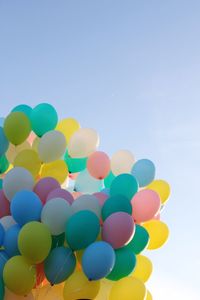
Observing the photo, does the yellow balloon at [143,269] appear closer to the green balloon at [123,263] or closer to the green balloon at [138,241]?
the green balloon at [138,241]

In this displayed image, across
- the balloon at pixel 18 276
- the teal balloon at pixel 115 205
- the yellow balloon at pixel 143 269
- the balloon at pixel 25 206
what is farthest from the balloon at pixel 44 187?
the yellow balloon at pixel 143 269

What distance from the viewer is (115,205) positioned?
4.40 meters

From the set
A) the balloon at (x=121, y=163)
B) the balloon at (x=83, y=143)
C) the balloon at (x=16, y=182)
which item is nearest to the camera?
the balloon at (x=16, y=182)

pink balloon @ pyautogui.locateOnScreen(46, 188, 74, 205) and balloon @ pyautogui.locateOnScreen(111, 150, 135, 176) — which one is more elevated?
balloon @ pyautogui.locateOnScreen(111, 150, 135, 176)

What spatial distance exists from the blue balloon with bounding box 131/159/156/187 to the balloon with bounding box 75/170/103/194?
1.63 ft

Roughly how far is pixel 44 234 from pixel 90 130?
67.5 inches

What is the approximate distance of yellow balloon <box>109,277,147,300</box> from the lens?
427cm

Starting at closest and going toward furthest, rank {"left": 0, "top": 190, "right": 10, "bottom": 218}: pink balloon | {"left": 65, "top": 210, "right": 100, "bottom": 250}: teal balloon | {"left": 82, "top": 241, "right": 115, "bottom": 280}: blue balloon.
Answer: {"left": 82, "top": 241, "right": 115, "bottom": 280}: blue balloon, {"left": 65, "top": 210, "right": 100, "bottom": 250}: teal balloon, {"left": 0, "top": 190, "right": 10, "bottom": 218}: pink balloon

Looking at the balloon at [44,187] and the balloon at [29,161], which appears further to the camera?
the balloon at [29,161]

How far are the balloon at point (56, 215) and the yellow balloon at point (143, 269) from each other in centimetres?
114

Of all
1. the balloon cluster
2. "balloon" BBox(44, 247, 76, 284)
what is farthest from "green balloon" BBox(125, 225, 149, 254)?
"balloon" BBox(44, 247, 76, 284)

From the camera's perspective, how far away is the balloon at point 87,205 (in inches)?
173

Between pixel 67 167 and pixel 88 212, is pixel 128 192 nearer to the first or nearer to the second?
pixel 88 212

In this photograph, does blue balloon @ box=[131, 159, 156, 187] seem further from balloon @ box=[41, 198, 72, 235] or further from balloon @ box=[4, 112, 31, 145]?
balloon @ box=[4, 112, 31, 145]
